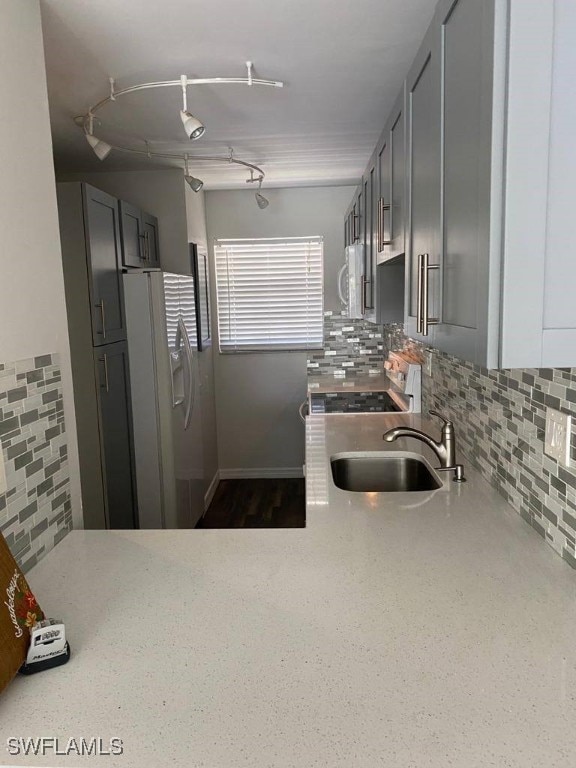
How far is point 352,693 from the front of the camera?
2.89ft

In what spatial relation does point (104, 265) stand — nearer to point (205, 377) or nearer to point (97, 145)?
point (97, 145)

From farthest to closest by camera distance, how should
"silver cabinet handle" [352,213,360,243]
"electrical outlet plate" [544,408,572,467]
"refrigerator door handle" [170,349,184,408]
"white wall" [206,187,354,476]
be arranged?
"white wall" [206,187,354,476] → "silver cabinet handle" [352,213,360,243] → "refrigerator door handle" [170,349,184,408] → "electrical outlet plate" [544,408,572,467]

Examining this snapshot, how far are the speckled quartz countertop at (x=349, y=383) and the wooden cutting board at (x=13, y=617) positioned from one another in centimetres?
299

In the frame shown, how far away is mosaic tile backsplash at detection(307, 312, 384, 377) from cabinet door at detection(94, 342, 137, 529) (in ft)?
6.50

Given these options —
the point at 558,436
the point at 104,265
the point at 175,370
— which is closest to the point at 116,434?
the point at 175,370

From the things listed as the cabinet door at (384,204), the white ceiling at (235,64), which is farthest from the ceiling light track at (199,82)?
the cabinet door at (384,204)

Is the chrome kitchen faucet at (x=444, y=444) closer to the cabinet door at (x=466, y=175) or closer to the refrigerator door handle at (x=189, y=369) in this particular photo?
the cabinet door at (x=466, y=175)

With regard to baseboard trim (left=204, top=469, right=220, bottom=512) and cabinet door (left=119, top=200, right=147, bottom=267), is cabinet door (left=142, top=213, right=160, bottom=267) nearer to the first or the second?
cabinet door (left=119, top=200, right=147, bottom=267)

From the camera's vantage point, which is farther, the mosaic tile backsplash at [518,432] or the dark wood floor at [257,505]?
the dark wood floor at [257,505]

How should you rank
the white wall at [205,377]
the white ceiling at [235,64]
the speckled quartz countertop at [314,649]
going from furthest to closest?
the white wall at [205,377], the white ceiling at [235,64], the speckled quartz countertop at [314,649]

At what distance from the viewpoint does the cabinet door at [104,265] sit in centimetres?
277

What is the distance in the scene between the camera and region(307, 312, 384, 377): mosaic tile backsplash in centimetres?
473

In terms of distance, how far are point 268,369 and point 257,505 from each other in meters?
1.17

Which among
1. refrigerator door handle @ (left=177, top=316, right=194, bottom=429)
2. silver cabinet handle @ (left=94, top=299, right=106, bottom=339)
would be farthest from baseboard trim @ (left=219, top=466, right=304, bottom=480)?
silver cabinet handle @ (left=94, top=299, right=106, bottom=339)
